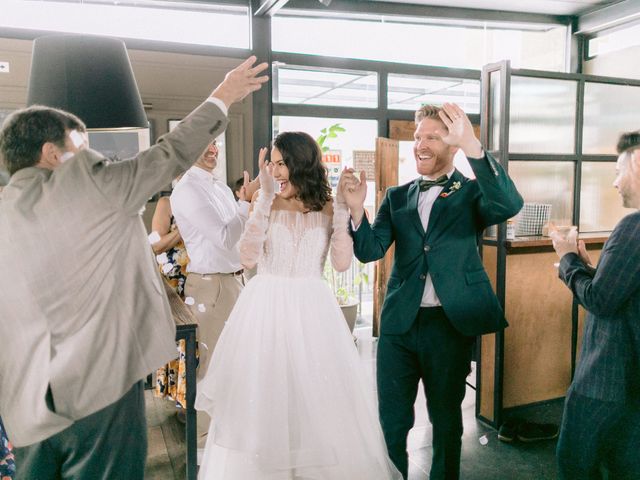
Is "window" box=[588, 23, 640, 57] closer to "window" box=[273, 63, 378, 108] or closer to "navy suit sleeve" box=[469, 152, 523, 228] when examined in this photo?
"window" box=[273, 63, 378, 108]

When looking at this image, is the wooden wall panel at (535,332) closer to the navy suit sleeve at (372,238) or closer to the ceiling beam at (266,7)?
the navy suit sleeve at (372,238)

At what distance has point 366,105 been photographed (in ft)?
16.5

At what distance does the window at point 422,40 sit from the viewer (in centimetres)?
476

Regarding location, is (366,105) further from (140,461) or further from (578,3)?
(140,461)

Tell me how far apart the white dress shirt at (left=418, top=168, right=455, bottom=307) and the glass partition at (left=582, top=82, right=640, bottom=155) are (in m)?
1.72

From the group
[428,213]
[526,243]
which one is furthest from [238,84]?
[526,243]

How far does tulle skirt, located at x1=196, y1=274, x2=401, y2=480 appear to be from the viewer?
2.16 meters

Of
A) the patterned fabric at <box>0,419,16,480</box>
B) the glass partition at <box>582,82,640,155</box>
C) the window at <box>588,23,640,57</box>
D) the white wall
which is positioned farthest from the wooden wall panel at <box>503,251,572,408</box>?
the window at <box>588,23,640,57</box>

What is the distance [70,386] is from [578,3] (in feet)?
19.0

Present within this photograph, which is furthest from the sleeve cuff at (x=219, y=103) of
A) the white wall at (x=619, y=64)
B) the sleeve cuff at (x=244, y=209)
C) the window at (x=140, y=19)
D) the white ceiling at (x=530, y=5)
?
the white wall at (x=619, y=64)

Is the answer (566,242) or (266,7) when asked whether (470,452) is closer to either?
(566,242)

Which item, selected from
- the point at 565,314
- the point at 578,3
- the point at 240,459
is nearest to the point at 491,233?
the point at 565,314

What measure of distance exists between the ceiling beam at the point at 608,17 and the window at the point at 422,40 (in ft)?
0.74

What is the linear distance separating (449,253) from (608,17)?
455 centimetres
